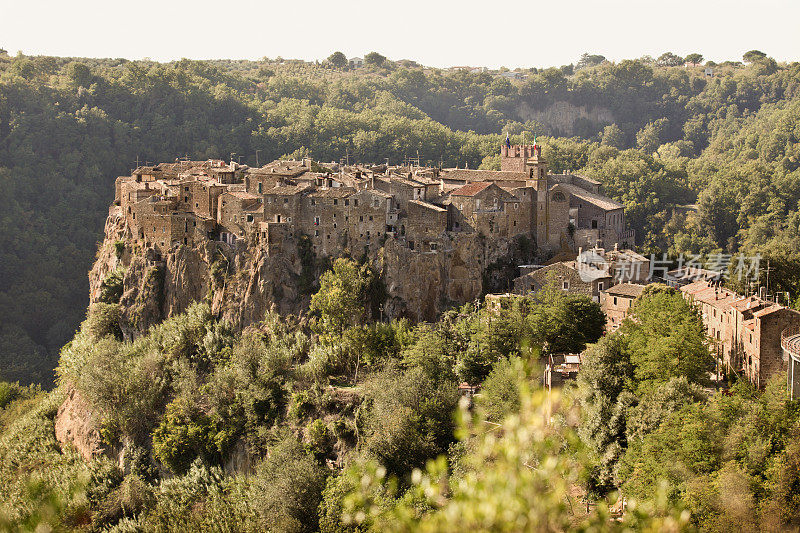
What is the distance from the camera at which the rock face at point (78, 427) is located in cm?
4766

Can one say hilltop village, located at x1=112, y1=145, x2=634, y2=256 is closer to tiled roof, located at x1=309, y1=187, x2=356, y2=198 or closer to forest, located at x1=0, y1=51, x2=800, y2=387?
tiled roof, located at x1=309, y1=187, x2=356, y2=198

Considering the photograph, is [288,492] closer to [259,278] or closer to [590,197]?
[259,278]

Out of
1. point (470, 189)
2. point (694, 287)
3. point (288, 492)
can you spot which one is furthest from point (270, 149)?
point (288, 492)

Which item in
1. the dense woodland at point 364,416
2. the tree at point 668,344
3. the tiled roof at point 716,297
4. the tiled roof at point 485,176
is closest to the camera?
the dense woodland at point 364,416

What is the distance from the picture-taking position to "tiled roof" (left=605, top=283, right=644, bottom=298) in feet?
145

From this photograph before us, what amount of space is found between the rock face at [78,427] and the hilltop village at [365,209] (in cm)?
926

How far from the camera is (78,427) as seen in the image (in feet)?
161

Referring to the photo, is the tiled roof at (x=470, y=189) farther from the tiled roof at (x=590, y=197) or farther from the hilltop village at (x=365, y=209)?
the tiled roof at (x=590, y=197)

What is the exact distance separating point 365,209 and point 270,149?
43.2 meters

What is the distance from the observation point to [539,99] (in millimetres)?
138125

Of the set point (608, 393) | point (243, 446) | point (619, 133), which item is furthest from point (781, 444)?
A: point (619, 133)

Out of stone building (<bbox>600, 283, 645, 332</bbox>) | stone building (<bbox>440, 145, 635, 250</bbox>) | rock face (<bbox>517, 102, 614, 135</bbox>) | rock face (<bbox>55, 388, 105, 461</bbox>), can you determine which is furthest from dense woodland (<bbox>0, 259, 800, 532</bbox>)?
rock face (<bbox>517, 102, 614, 135</bbox>)

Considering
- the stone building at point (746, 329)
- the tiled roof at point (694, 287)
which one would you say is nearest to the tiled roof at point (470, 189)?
the tiled roof at point (694, 287)

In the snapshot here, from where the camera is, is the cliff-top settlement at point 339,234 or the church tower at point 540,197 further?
the church tower at point 540,197
